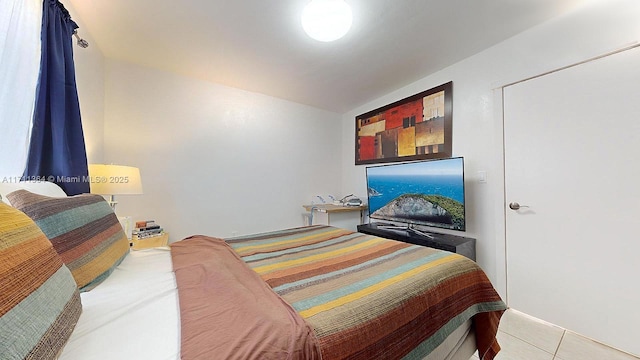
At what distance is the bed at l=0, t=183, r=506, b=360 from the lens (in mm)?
625

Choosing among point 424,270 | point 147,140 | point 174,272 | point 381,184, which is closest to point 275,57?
point 147,140

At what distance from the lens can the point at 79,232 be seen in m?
0.94

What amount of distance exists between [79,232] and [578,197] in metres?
3.07

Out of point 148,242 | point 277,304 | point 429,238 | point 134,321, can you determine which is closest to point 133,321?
point 134,321

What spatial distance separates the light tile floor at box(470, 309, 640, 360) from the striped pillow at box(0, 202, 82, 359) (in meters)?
2.12

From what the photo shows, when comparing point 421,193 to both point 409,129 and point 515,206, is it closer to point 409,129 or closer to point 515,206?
point 515,206

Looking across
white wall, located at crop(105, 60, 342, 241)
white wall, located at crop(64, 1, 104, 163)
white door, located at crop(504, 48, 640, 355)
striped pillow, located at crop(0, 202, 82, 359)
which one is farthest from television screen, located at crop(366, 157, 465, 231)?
white wall, located at crop(64, 1, 104, 163)

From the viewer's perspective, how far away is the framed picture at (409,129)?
2.65 meters

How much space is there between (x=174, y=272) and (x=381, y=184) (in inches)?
98.2

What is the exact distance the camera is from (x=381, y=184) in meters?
3.04

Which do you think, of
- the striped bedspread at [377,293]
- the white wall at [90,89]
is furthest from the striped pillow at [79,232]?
the white wall at [90,89]

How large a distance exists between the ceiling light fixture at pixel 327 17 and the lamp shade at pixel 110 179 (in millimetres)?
1922

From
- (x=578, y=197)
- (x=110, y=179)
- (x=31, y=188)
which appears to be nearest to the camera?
(x=31, y=188)

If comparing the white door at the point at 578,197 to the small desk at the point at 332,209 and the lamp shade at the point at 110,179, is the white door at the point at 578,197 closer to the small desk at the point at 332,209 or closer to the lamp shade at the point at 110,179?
the small desk at the point at 332,209
